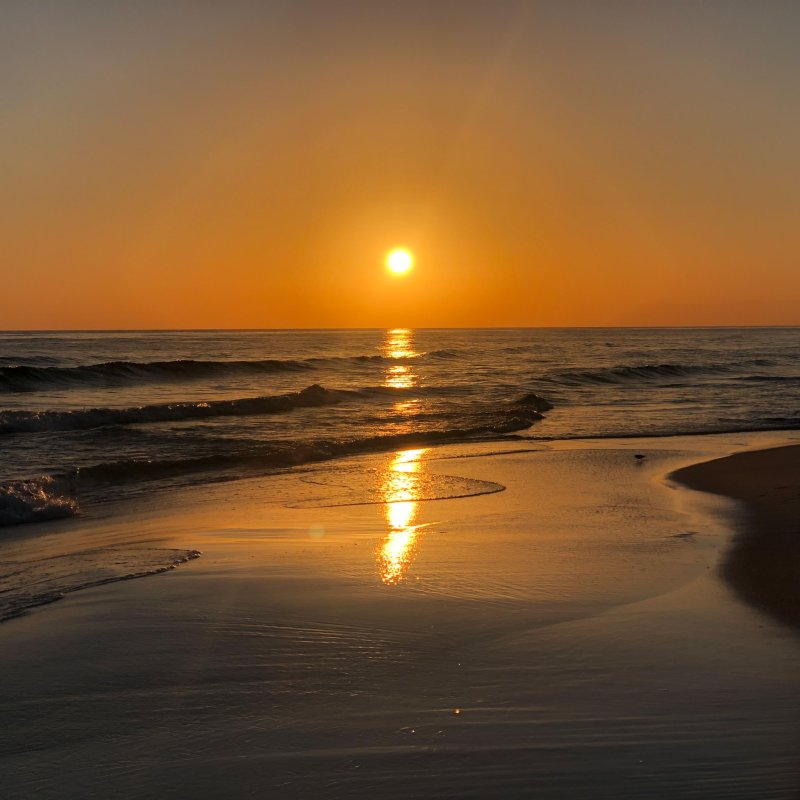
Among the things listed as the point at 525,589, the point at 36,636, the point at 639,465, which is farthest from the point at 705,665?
the point at 639,465

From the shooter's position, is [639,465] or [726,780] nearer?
[726,780]

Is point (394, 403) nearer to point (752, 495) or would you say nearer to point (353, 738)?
point (752, 495)

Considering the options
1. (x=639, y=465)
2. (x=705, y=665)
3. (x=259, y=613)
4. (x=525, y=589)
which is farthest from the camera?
(x=639, y=465)

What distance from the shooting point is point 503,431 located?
20.8m

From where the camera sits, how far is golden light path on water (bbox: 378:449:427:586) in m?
7.44

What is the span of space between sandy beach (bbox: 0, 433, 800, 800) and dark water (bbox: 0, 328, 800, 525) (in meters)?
4.88

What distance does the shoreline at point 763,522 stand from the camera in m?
6.54

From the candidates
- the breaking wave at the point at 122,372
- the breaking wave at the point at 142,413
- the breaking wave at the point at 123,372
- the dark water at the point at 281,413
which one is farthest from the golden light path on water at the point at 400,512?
the breaking wave at the point at 123,372

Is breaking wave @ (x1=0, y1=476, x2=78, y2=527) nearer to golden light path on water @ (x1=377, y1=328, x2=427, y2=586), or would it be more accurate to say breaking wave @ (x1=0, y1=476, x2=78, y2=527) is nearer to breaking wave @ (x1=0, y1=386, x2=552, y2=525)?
breaking wave @ (x1=0, y1=386, x2=552, y2=525)

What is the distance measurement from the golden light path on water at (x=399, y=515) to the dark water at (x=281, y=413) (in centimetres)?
225

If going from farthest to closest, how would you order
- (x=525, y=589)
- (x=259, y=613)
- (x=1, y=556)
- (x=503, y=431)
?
(x=503, y=431), (x=1, y=556), (x=525, y=589), (x=259, y=613)

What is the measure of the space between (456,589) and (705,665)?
7.08ft

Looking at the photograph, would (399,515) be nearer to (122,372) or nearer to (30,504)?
(30,504)

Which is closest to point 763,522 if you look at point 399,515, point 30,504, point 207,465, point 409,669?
point 399,515
